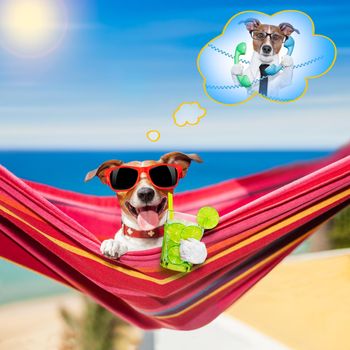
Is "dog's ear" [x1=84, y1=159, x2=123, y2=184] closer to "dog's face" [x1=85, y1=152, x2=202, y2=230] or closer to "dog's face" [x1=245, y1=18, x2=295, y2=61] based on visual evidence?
"dog's face" [x1=85, y1=152, x2=202, y2=230]

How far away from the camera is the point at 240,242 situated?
1.10 meters

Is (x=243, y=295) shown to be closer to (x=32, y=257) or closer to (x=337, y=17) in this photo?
(x=32, y=257)

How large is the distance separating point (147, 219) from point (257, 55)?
1.18 feet

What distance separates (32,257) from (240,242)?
1.25 ft

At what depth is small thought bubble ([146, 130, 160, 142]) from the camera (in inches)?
42.0

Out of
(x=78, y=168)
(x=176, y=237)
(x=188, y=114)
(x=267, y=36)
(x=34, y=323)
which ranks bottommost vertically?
(x=34, y=323)

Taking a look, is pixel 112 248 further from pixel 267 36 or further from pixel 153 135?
pixel 267 36

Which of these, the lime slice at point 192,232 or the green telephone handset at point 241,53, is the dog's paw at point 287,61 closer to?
the green telephone handset at point 241,53

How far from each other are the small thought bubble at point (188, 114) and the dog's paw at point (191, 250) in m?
0.21

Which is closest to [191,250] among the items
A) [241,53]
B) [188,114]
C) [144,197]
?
[144,197]

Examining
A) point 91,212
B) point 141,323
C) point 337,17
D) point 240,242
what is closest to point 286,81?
point 337,17

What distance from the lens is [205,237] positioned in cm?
108

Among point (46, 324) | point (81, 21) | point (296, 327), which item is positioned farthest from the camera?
point (296, 327)

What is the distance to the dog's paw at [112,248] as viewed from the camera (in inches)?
A: 40.8
